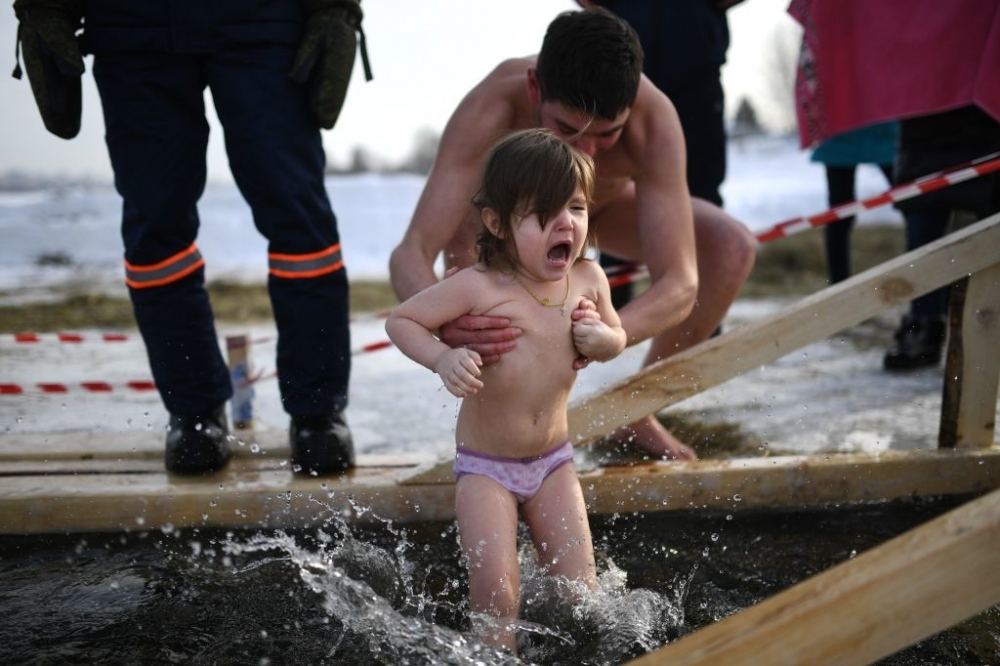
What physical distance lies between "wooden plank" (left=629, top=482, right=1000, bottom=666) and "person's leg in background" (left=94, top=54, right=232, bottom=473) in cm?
211

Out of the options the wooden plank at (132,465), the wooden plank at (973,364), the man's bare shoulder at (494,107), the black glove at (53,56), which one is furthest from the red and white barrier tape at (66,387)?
the wooden plank at (973,364)

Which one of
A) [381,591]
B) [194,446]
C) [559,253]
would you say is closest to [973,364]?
[559,253]

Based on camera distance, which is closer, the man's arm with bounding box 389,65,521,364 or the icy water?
the icy water

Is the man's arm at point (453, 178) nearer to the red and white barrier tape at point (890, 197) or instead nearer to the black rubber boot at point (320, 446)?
the black rubber boot at point (320, 446)

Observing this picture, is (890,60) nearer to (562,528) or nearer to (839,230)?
(839,230)

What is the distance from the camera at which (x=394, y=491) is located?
292 centimetres

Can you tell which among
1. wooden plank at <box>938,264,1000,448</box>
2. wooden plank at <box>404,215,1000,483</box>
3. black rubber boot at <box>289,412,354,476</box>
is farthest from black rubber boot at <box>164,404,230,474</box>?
wooden plank at <box>938,264,1000,448</box>

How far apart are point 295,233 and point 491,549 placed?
1.23 m

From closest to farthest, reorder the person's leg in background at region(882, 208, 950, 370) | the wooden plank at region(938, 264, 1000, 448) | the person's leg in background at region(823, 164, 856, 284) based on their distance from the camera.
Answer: the wooden plank at region(938, 264, 1000, 448) → the person's leg in background at region(882, 208, 950, 370) → the person's leg in background at region(823, 164, 856, 284)

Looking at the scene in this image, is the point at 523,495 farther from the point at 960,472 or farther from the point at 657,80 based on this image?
the point at 657,80

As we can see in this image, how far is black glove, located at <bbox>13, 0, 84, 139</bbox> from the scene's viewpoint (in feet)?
9.36

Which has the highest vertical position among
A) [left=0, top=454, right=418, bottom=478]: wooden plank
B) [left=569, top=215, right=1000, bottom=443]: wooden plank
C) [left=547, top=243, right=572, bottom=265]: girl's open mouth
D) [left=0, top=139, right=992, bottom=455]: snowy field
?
[left=547, top=243, right=572, bottom=265]: girl's open mouth

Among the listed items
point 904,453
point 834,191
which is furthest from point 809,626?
point 834,191

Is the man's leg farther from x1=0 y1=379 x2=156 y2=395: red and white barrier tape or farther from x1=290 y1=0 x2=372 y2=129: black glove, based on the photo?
x1=0 y1=379 x2=156 y2=395: red and white barrier tape
